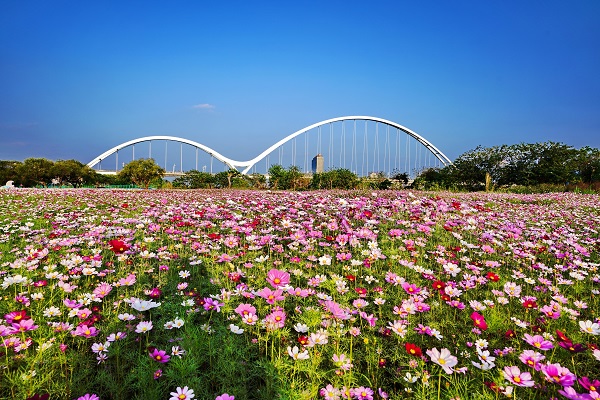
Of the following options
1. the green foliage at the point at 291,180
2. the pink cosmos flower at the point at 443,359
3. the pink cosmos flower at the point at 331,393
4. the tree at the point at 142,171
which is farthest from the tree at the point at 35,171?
the pink cosmos flower at the point at 443,359

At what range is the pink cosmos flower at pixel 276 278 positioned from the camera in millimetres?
1776

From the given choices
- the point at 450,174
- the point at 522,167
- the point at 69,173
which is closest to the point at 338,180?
the point at 450,174

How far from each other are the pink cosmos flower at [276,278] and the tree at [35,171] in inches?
1999

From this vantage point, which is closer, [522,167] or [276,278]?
[276,278]

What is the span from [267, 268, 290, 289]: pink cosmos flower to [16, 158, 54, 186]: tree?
5078 centimetres

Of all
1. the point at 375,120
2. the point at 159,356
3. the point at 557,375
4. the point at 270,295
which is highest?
the point at 375,120

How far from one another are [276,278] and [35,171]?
170 feet

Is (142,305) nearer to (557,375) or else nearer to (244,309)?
(244,309)

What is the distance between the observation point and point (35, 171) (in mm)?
40375

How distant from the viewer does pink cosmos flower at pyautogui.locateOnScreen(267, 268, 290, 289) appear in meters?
1.78

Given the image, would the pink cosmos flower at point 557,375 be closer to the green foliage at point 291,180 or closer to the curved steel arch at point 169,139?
the green foliage at point 291,180

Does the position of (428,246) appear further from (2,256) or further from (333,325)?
(2,256)

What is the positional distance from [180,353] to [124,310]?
0.83 m

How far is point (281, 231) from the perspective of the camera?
425 cm
